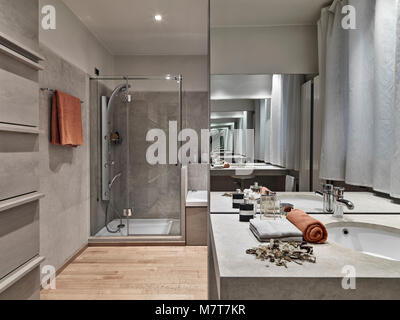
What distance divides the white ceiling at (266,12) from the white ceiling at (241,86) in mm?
269

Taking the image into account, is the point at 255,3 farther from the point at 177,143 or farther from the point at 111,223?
A: the point at 111,223

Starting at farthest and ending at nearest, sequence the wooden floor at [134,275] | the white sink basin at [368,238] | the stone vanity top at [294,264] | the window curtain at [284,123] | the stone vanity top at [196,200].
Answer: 1. the stone vanity top at [196,200]
2. the wooden floor at [134,275]
3. the window curtain at [284,123]
4. the white sink basin at [368,238]
5. the stone vanity top at [294,264]

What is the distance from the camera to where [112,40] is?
298cm

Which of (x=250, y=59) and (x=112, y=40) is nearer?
(x=250, y=59)

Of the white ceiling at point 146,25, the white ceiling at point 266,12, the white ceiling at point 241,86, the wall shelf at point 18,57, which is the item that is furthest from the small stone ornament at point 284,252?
the white ceiling at point 146,25

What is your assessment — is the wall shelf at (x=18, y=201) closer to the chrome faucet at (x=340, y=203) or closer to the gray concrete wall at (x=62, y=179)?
the gray concrete wall at (x=62, y=179)

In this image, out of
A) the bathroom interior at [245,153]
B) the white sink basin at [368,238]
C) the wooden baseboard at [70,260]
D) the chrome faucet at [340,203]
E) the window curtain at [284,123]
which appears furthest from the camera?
the wooden baseboard at [70,260]

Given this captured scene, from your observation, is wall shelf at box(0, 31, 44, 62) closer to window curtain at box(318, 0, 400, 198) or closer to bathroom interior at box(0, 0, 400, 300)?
bathroom interior at box(0, 0, 400, 300)

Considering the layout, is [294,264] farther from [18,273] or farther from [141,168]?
[141,168]

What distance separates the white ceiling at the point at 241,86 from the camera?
1.33 meters

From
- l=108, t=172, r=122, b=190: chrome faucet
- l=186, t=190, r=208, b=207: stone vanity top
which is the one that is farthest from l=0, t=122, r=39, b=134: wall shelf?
l=186, t=190, r=208, b=207: stone vanity top
